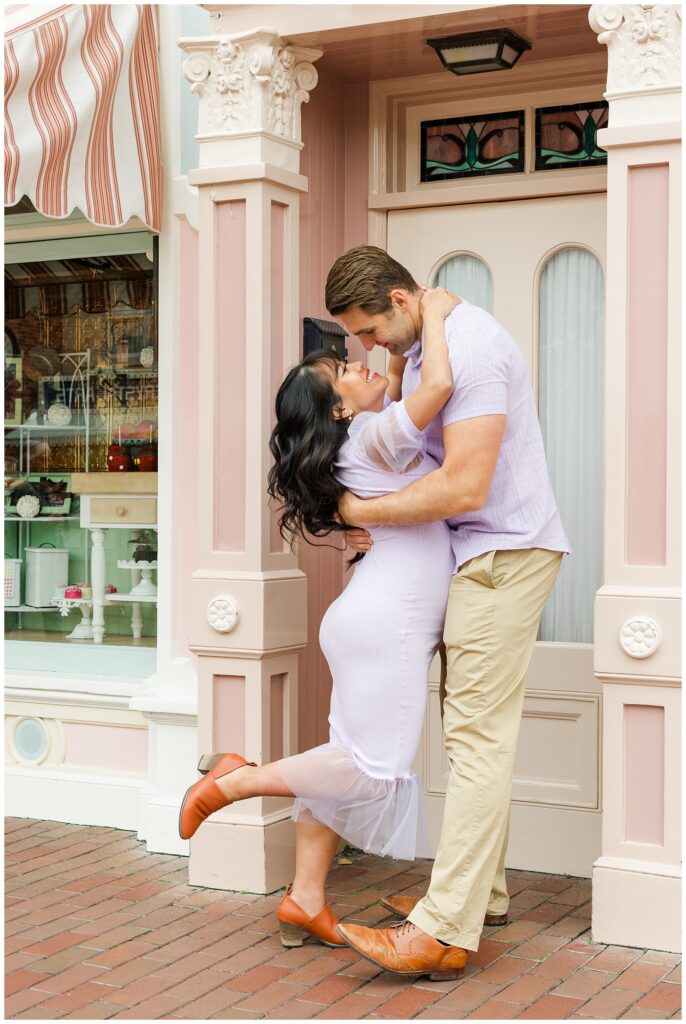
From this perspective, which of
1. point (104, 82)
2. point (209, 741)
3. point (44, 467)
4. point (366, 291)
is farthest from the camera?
point (44, 467)

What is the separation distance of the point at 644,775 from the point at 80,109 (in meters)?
3.42

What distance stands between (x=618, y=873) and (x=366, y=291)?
80.3 inches

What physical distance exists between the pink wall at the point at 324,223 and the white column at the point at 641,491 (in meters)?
1.42

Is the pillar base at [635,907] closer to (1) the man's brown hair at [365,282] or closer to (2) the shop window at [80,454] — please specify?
(1) the man's brown hair at [365,282]

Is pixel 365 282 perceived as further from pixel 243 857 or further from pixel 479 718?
pixel 243 857

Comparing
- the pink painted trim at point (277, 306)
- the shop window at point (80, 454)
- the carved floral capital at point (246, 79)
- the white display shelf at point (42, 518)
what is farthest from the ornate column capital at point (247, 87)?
the white display shelf at point (42, 518)

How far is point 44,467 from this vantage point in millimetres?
6348

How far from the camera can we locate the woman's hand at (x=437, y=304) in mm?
3930

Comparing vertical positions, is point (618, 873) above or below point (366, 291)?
below

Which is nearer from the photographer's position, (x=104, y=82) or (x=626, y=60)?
(x=626, y=60)

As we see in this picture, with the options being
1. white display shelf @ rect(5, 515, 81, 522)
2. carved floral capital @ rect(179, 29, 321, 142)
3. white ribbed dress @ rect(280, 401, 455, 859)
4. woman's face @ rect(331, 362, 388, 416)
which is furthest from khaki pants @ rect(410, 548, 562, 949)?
white display shelf @ rect(5, 515, 81, 522)

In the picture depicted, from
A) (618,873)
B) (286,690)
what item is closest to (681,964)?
(618,873)

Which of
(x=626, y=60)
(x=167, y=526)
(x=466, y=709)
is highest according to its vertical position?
(x=626, y=60)

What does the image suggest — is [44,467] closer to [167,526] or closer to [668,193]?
[167,526]
